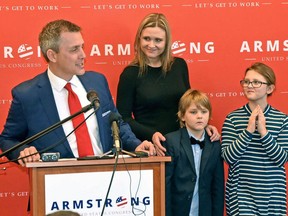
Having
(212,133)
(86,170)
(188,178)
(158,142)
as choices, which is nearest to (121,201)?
(86,170)

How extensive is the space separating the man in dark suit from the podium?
8.9 inches

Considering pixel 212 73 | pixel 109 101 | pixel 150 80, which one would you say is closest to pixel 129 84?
pixel 150 80

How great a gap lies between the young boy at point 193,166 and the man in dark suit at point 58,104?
0.53 metres

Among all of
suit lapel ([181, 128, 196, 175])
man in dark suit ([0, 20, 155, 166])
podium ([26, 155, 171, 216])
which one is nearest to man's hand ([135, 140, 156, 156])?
man in dark suit ([0, 20, 155, 166])

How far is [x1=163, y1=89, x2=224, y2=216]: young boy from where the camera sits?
14.6 ft

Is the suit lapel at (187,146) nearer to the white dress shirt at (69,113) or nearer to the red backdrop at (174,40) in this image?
the white dress shirt at (69,113)

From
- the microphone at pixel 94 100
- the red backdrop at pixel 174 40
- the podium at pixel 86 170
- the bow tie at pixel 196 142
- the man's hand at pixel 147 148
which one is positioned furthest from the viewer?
the red backdrop at pixel 174 40

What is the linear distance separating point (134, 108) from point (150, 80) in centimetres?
25

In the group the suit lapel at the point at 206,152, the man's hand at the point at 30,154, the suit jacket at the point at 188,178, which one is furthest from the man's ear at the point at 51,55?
the suit lapel at the point at 206,152

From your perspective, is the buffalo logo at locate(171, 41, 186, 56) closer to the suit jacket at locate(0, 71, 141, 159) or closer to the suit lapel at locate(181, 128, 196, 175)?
the suit lapel at locate(181, 128, 196, 175)

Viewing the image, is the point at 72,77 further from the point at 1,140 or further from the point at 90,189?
the point at 90,189

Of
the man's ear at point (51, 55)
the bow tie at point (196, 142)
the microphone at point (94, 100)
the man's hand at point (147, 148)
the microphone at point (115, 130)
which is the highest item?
the man's ear at point (51, 55)

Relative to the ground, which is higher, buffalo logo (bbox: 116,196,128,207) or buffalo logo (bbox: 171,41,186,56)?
buffalo logo (bbox: 171,41,186,56)

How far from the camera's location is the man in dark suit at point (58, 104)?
3.96m
